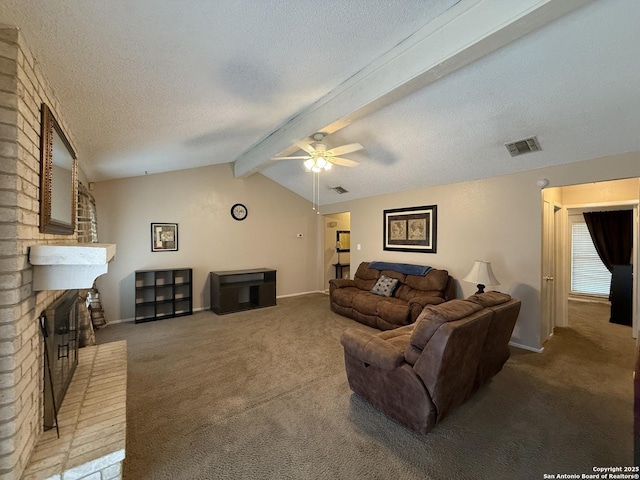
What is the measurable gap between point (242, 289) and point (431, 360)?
15.3 feet

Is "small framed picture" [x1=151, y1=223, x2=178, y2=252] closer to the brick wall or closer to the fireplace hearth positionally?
the fireplace hearth

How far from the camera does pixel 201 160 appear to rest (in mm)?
4707

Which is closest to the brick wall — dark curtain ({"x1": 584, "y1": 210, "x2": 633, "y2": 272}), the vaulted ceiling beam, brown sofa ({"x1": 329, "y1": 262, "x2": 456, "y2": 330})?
the vaulted ceiling beam

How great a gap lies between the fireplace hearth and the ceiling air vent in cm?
447

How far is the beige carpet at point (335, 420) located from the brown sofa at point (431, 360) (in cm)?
17

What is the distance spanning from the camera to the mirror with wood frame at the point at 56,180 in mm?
1563

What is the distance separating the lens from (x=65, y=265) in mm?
1497

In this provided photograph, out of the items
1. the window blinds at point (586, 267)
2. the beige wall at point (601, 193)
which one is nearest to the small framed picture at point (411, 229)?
the beige wall at point (601, 193)

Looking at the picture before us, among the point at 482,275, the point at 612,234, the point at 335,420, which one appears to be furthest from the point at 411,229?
the point at 612,234

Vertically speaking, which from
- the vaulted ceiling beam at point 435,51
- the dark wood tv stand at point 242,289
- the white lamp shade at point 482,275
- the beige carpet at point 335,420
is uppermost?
the vaulted ceiling beam at point 435,51

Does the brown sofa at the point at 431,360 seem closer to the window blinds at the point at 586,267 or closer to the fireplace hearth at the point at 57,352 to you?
the fireplace hearth at the point at 57,352

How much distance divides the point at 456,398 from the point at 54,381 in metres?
2.82

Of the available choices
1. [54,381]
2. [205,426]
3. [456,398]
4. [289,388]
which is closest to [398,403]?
[456,398]

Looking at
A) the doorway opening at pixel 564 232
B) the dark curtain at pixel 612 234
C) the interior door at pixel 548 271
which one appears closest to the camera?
the interior door at pixel 548 271
